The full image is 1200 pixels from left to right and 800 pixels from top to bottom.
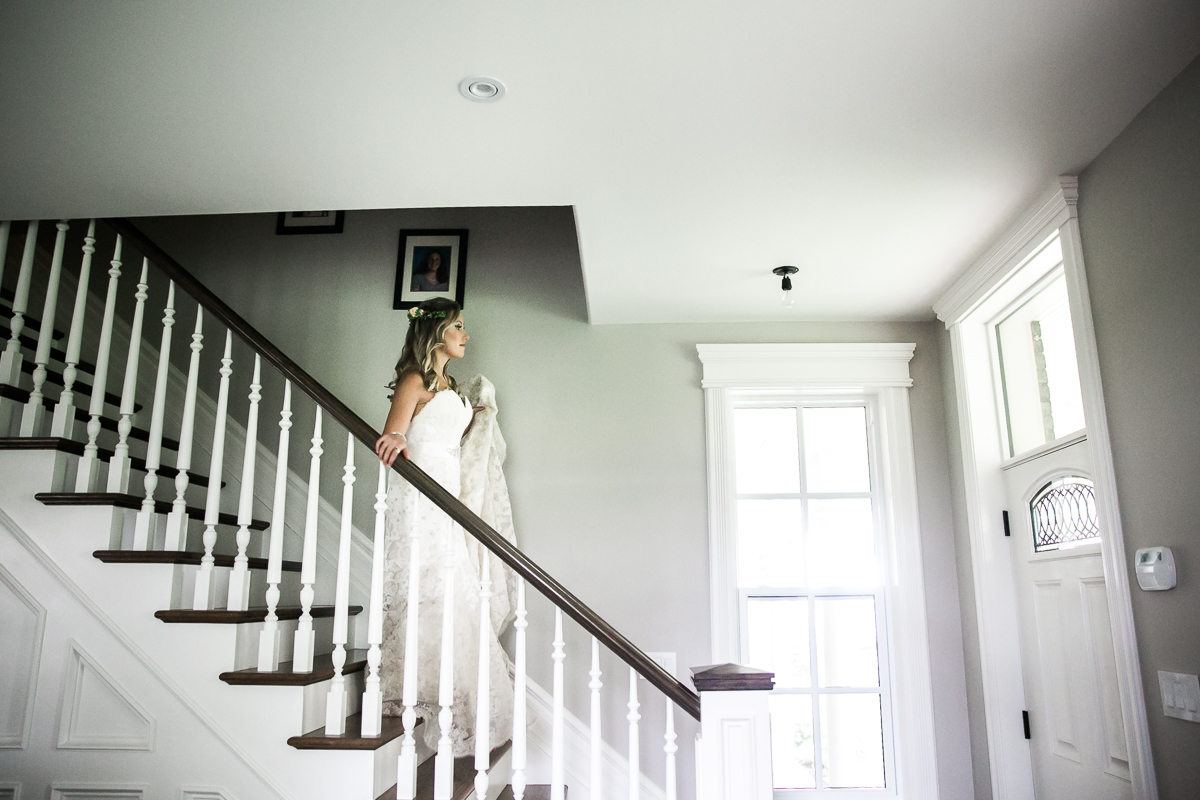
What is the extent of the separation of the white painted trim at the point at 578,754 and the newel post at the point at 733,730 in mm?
1007

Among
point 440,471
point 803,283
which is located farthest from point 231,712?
point 803,283

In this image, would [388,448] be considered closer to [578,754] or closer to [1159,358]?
[578,754]

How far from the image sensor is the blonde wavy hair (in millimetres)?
2992

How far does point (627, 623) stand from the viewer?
3.38m

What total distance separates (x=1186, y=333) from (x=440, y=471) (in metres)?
2.22

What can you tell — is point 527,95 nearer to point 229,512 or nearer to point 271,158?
point 271,158

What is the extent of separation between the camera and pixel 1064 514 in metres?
2.78

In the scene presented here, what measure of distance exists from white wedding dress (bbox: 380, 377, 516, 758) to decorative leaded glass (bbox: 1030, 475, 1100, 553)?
1.92 metres

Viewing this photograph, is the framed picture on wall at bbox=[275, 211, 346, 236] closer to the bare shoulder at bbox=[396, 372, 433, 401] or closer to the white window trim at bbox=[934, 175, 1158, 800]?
the bare shoulder at bbox=[396, 372, 433, 401]

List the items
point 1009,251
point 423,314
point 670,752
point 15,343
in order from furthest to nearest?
point 423,314, point 1009,251, point 15,343, point 670,752

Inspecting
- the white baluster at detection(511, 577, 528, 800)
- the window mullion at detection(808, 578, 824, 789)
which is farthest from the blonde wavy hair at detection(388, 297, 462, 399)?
the window mullion at detection(808, 578, 824, 789)

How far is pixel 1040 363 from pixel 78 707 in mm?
3385

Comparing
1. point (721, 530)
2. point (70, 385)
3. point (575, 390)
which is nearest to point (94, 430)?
point (70, 385)

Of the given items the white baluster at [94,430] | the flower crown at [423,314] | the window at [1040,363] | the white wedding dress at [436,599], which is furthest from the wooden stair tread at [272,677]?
the window at [1040,363]
